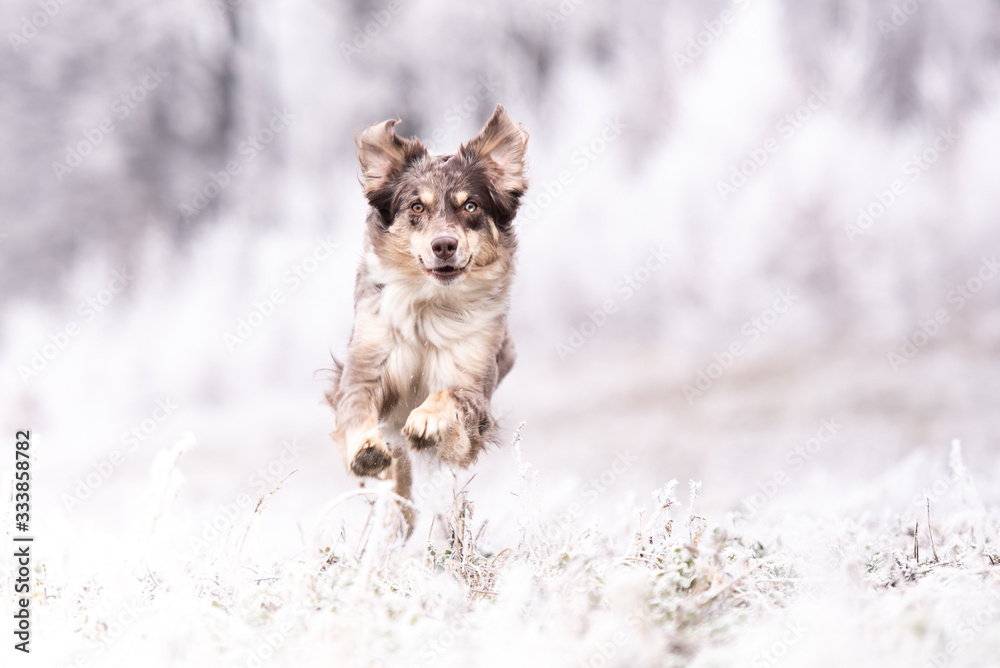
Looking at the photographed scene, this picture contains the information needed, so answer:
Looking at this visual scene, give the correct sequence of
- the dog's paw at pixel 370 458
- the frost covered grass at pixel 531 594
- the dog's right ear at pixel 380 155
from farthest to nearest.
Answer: the dog's right ear at pixel 380 155, the dog's paw at pixel 370 458, the frost covered grass at pixel 531 594

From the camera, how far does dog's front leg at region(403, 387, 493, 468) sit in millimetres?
3381

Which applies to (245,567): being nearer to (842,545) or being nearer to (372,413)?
(372,413)

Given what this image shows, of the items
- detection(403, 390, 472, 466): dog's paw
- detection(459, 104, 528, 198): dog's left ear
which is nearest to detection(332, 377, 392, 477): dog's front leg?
detection(403, 390, 472, 466): dog's paw

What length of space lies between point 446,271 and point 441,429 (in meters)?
0.81

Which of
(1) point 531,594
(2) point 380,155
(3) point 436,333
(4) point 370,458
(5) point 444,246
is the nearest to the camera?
(1) point 531,594

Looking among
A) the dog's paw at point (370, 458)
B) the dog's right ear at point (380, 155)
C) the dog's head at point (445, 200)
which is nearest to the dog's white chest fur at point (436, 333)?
the dog's head at point (445, 200)

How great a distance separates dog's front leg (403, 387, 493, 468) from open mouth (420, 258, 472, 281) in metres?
0.53

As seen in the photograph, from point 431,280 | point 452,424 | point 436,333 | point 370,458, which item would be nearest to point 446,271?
point 431,280

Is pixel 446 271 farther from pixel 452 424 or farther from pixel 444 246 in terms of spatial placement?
pixel 452 424

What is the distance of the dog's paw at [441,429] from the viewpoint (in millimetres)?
3377

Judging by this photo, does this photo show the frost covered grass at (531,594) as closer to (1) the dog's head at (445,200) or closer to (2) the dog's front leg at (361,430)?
(2) the dog's front leg at (361,430)

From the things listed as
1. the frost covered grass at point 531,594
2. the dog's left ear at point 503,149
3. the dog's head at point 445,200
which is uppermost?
the dog's left ear at point 503,149

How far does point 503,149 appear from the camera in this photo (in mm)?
4223

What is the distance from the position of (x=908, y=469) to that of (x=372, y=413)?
10.5ft
